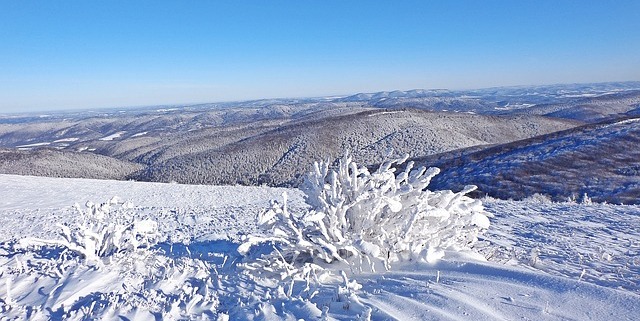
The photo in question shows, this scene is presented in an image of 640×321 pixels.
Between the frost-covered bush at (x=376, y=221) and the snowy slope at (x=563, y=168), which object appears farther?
the snowy slope at (x=563, y=168)

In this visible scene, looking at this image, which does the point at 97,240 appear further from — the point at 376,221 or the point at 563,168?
the point at 563,168

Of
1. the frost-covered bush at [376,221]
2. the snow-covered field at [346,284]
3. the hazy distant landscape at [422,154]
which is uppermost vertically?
the frost-covered bush at [376,221]

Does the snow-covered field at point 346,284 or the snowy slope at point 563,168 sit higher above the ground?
the snow-covered field at point 346,284

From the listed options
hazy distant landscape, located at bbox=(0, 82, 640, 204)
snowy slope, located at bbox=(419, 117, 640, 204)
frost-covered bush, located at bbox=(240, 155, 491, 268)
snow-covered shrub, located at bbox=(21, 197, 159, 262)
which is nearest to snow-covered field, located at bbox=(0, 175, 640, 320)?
snow-covered shrub, located at bbox=(21, 197, 159, 262)

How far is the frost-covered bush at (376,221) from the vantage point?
5008mm

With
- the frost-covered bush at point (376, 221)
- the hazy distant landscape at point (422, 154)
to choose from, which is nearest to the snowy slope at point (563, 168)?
the hazy distant landscape at point (422, 154)

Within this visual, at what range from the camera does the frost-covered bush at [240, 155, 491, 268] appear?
5.01 metres

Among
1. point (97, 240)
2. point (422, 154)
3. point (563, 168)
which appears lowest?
point (422, 154)

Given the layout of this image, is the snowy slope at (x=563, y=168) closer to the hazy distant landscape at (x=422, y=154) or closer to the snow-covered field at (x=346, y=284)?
the hazy distant landscape at (x=422, y=154)

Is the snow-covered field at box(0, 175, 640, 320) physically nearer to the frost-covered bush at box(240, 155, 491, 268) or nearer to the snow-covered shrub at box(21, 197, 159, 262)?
the snow-covered shrub at box(21, 197, 159, 262)

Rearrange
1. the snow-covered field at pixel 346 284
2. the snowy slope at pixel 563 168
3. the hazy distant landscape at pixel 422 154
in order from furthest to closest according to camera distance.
A: 1. the hazy distant landscape at pixel 422 154
2. the snowy slope at pixel 563 168
3. the snow-covered field at pixel 346 284

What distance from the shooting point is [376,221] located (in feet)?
17.8

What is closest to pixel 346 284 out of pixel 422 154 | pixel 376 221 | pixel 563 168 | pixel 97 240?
pixel 376 221

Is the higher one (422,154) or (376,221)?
(376,221)
